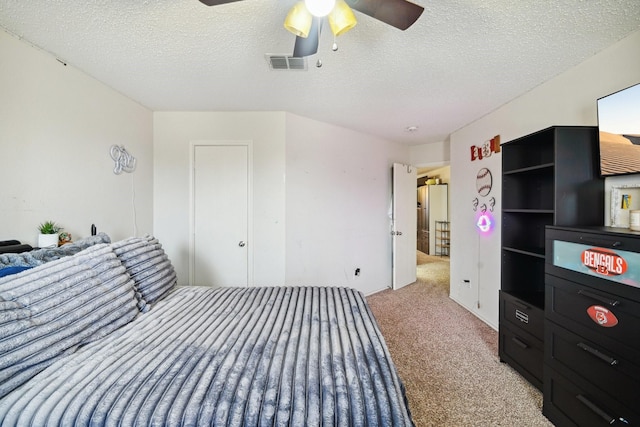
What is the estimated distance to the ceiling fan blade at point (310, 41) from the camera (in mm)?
1321

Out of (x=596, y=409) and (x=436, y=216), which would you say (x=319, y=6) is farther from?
(x=436, y=216)

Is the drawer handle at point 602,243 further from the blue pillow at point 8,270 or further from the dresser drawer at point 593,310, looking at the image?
the blue pillow at point 8,270

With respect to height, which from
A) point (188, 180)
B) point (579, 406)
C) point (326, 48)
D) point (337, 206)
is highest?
point (326, 48)

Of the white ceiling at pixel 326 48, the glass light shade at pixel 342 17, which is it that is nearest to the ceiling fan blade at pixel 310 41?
the glass light shade at pixel 342 17

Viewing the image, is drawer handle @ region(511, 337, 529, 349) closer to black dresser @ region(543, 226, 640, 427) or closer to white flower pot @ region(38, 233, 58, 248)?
black dresser @ region(543, 226, 640, 427)

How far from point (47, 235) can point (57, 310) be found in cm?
101

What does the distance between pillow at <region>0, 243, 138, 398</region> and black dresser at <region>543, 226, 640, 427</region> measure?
2446 mm

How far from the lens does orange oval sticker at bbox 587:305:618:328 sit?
1.24m

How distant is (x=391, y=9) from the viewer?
1139 mm

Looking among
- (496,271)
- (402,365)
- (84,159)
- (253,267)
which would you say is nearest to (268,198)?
(253,267)

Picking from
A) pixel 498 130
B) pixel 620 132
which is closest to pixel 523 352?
pixel 620 132

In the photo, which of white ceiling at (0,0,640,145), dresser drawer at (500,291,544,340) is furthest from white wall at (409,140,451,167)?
dresser drawer at (500,291,544,340)

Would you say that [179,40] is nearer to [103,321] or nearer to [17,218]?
[17,218]

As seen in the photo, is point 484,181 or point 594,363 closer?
point 594,363
